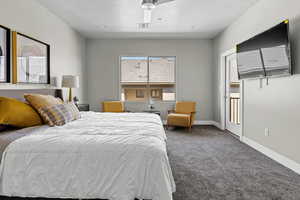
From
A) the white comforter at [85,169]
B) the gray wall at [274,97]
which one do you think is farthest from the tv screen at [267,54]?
the white comforter at [85,169]

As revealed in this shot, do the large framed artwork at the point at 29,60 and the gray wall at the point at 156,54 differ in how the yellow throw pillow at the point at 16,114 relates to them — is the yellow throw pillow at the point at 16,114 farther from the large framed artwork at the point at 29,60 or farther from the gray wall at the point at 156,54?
the gray wall at the point at 156,54

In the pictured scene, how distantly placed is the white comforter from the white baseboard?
2033 millimetres

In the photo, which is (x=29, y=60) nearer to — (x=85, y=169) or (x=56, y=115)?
(x=56, y=115)

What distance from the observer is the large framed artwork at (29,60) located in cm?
300

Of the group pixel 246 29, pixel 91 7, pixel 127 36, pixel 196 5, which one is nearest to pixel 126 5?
pixel 91 7

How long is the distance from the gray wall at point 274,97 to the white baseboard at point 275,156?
7 centimetres

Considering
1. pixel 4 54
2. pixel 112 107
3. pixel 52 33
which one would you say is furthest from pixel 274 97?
pixel 52 33

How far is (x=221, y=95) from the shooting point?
5570 millimetres

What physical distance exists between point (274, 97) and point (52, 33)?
4390mm

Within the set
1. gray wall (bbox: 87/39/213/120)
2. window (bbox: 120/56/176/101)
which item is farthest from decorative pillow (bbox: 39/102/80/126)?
window (bbox: 120/56/176/101)

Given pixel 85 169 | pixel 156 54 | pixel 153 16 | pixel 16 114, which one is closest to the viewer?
pixel 85 169

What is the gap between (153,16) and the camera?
4.32 m

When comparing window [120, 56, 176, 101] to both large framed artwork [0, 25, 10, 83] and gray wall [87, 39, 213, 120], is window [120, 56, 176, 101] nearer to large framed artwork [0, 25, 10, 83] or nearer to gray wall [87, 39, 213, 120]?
gray wall [87, 39, 213, 120]

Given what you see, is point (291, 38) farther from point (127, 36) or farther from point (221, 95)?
point (127, 36)
